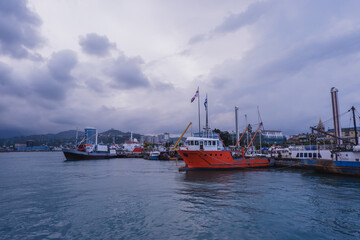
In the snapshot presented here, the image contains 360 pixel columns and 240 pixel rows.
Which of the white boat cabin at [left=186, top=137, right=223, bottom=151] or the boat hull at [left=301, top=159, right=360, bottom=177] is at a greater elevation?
the white boat cabin at [left=186, top=137, right=223, bottom=151]

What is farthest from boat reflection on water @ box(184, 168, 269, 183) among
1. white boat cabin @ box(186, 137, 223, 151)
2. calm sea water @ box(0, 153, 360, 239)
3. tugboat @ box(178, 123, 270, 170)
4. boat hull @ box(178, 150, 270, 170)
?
calm sea water @ box(0, 153, 360, 239)

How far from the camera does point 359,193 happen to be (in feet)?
60.8

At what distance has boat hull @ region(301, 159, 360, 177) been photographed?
91.6 feet

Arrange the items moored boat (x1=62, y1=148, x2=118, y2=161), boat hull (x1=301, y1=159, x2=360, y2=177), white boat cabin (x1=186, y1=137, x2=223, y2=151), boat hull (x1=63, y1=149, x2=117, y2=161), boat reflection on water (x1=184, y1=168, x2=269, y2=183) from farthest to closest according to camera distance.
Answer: moored boat (x1=62, y1=148, x2=118, y2=161) → boat hull (x1=63, y1=149, x2=117, y2=161) → white boat cabin (x1=186, y1=137, x2=223, y2=151) → boat hull (x1=301, y1=159, x2=360, y2=177) → boat reflection on water (x1=184, y1=168, x2=269, y2=183)

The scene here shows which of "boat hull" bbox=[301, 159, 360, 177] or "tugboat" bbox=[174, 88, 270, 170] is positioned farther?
"tugboat" bbox=[174, 88, 270, 170]

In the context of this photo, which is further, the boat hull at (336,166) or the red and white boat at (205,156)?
the red and white boat at (205,156)

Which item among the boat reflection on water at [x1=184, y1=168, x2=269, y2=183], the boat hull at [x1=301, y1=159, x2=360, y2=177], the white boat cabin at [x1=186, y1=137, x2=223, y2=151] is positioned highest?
the white boat cabin at [x1=186, y1=137, x2=223, y2=151]

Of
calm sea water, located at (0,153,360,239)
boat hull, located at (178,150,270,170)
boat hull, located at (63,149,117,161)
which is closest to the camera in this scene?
calm sea water, located at (0,153,360,239)

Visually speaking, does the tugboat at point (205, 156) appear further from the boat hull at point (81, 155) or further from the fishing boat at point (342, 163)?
the boat hull at point (81, 155)

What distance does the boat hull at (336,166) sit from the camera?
2793cm

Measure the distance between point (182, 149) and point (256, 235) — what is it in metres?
25.8

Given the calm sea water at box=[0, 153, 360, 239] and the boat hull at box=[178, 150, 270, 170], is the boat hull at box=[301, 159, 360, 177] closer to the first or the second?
the calm sea water at box=[0, 153, 360, 239]

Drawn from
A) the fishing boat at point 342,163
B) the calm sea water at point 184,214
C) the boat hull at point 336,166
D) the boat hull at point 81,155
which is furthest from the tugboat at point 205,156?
the boat hull at point 81,155

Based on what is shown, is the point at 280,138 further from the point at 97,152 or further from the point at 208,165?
the point at 208,165
